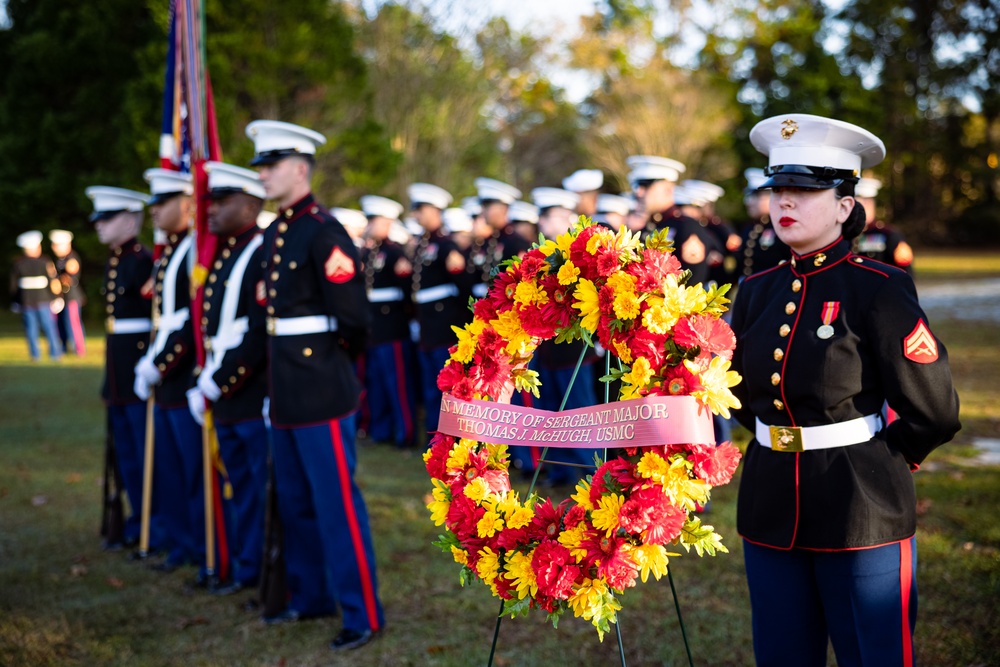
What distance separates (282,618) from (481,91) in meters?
19.9

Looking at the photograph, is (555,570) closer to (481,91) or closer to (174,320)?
(174,320)

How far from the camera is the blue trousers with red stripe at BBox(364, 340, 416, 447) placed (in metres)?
9.52

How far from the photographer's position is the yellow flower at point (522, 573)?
261cm

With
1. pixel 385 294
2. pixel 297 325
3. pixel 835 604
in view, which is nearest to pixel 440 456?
pixel 835 604

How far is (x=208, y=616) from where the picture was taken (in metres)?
5.03

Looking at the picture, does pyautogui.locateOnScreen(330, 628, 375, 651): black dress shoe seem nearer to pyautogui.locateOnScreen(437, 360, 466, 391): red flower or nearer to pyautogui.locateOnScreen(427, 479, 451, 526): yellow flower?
pyautogui.locateOnScreen(427, 479, 451, 526): yellow flower

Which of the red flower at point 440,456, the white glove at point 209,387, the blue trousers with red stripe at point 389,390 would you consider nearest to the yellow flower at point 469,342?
the red flower at point 440,456

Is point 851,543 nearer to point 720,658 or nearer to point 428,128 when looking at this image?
point 720,658

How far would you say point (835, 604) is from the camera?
2809 millimetres

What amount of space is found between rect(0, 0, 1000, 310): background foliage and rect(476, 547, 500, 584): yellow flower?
17.5 metres

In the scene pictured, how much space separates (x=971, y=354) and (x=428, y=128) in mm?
13863

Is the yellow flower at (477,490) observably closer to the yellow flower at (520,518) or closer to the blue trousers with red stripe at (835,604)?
the yellow flower at (520,518)

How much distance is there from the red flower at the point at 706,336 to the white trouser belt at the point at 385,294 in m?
7.55

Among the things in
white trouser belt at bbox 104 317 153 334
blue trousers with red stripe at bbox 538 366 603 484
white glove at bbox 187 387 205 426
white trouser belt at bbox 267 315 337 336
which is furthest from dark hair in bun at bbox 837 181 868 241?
white trouser belt at bbox 104 317 153 334
